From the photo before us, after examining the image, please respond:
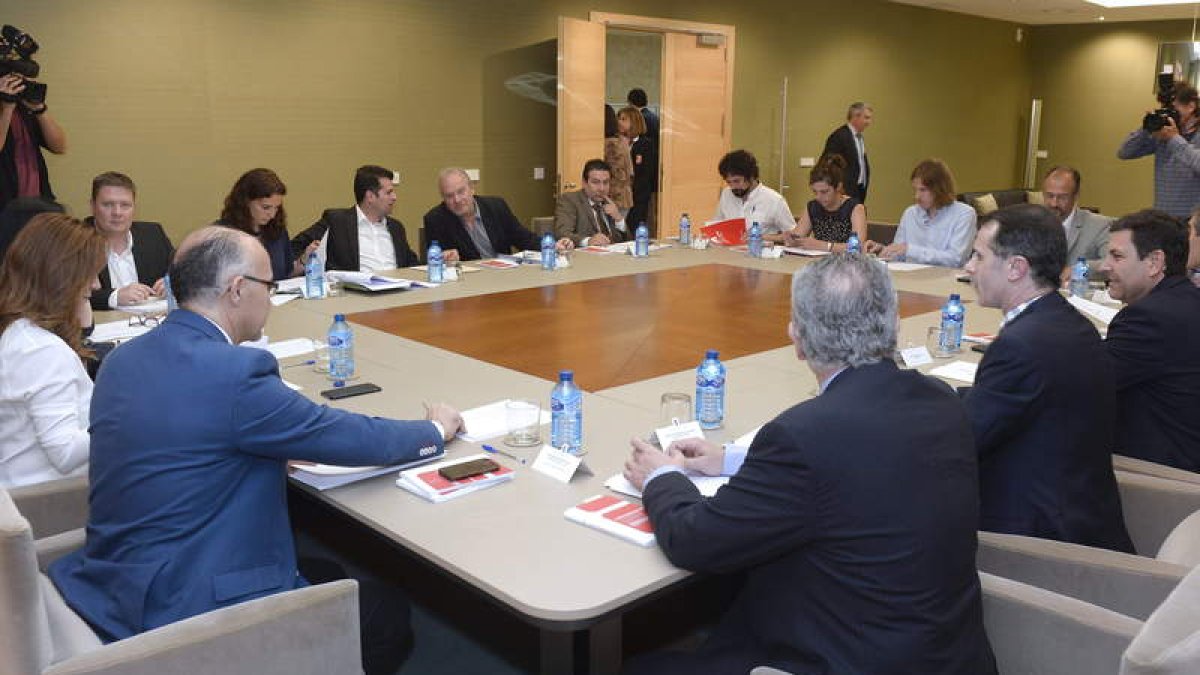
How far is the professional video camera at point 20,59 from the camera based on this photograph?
4.66m

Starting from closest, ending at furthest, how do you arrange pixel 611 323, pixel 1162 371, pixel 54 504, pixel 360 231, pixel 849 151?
pixel 54 504 < pixel 1162 371 < pixel 611 323 < pixel 360 231 < pixel 849 151

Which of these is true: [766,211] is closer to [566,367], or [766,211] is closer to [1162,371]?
[566,367]

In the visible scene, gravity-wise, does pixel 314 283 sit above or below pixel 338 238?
below

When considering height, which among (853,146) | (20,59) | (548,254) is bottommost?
(548,254)

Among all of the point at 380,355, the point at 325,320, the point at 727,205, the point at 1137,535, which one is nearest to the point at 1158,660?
the point at 1137,535

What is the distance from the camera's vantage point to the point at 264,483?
1.98 m

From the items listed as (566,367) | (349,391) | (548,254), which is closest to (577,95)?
(548,254)

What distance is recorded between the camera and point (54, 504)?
2.33 meters

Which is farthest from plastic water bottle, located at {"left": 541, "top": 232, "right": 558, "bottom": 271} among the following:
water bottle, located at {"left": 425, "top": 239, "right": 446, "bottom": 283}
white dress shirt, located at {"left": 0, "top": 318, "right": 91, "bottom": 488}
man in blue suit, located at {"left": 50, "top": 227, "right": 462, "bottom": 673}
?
man in blue suit, located at {"left": 50, "top": 227, "right": 462, "bottom": 673}

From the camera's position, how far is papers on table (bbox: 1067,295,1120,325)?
4043 mm

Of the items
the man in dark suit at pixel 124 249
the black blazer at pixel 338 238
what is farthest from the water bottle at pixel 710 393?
the black blazer at pixel 338 238

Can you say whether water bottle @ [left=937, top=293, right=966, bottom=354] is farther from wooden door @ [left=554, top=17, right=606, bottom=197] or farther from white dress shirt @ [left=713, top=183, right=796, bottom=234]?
wooden door @ [left=554, top=17, right=606, bottom=197]

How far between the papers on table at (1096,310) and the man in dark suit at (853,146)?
18.5 feet

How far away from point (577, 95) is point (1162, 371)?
5552 mm
